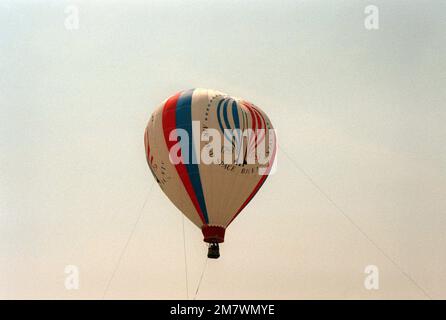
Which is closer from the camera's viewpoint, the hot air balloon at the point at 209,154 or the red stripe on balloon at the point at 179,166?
the hot air balloon at the point at 209,154

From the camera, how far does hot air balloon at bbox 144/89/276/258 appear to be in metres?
→ 27.4

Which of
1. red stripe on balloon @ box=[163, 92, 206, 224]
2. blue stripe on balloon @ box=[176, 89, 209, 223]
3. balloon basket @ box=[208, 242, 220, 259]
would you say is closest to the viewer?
balloon basket @ box=[208, 242, 220, 259]

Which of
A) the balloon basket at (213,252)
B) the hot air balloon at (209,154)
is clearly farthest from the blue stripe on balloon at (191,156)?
the balloon basket at (213,252)

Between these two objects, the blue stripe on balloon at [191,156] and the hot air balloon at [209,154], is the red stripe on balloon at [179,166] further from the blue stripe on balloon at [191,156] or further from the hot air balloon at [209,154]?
the blue stripe on balloon at [191,156]

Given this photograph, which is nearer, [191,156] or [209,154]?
[209,154]

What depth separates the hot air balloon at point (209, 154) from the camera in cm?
2742

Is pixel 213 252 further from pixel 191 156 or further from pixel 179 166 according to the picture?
pixel 191 156

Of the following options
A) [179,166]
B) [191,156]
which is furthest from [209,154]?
[179,166]

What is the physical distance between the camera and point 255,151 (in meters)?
28.2

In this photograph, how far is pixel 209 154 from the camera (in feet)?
89.9

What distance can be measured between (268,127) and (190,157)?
10.8 feet

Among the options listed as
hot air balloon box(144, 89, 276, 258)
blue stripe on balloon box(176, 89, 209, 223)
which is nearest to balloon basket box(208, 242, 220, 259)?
hot air balloon box(144, 89, 276, 258)

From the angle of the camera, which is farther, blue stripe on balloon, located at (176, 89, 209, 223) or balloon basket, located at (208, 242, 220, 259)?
blue stripe on balloon, located at (176, 89, 209, 223)

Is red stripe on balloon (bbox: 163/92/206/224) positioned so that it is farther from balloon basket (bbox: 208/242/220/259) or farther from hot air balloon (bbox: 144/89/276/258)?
balloon basket (bbox: 208/242/220/259)
